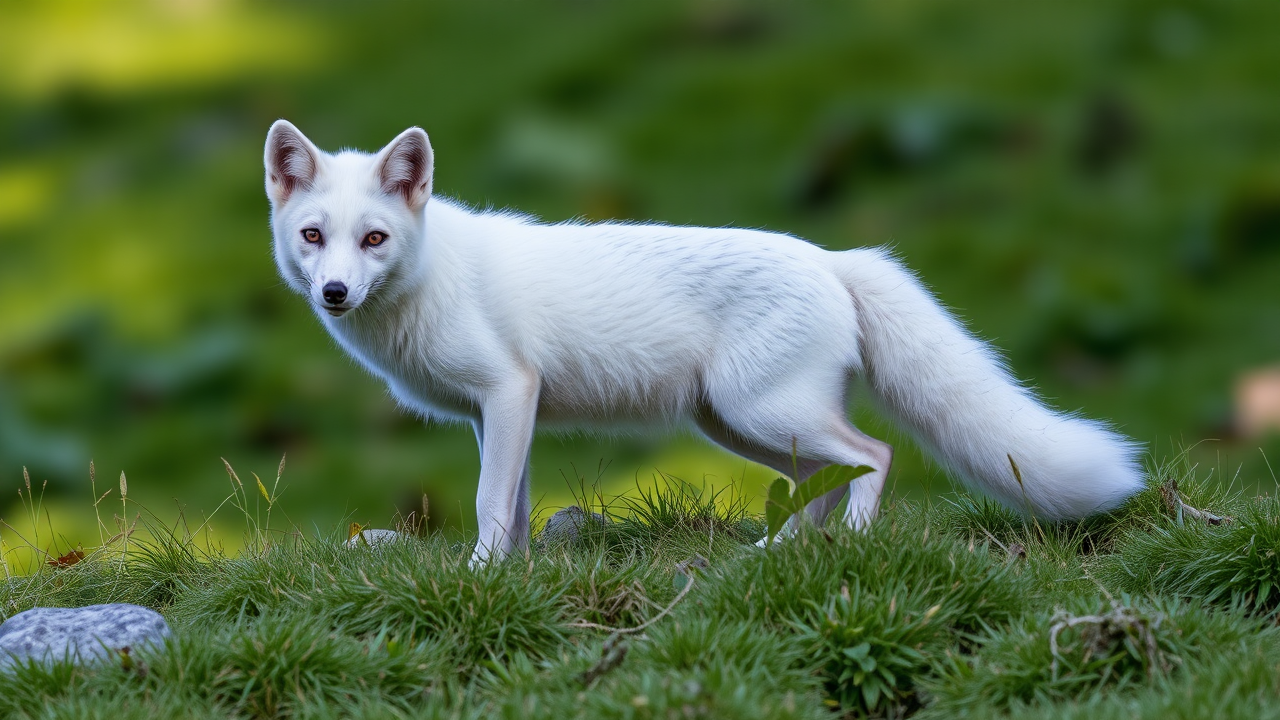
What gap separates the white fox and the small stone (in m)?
0.41

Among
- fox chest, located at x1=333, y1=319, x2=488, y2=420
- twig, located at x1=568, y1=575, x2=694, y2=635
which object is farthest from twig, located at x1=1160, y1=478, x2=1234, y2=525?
fox chest, located at x1=333, y1=319, x2=488, y2=420

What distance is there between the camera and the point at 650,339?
530cm

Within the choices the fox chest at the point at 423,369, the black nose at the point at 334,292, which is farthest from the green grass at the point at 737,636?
the black nose at the point at 334,292

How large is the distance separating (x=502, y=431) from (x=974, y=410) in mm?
1921

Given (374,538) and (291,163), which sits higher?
(291,163)

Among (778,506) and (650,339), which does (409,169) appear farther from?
(778,506)

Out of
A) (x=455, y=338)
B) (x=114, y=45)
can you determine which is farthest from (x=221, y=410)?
(x=455, y=338)

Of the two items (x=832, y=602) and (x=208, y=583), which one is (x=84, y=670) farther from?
(x=832, y=602)

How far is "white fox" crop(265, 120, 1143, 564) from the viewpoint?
16.4 ft

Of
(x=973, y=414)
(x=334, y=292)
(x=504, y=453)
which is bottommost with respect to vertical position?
(x=504, y=453)

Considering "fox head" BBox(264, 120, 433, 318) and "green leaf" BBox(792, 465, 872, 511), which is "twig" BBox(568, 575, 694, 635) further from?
"fox head" BBox(264, 120, 433, 318)

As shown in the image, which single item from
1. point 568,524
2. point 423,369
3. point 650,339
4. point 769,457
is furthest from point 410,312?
point 769,457

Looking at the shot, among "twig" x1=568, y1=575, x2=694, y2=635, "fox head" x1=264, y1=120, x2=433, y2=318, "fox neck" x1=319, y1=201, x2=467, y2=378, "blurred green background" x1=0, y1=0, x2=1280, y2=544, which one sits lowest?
"blurred green background" x1=0, y1=0, x2=1280, y2=544

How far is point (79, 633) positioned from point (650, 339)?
2426mm
